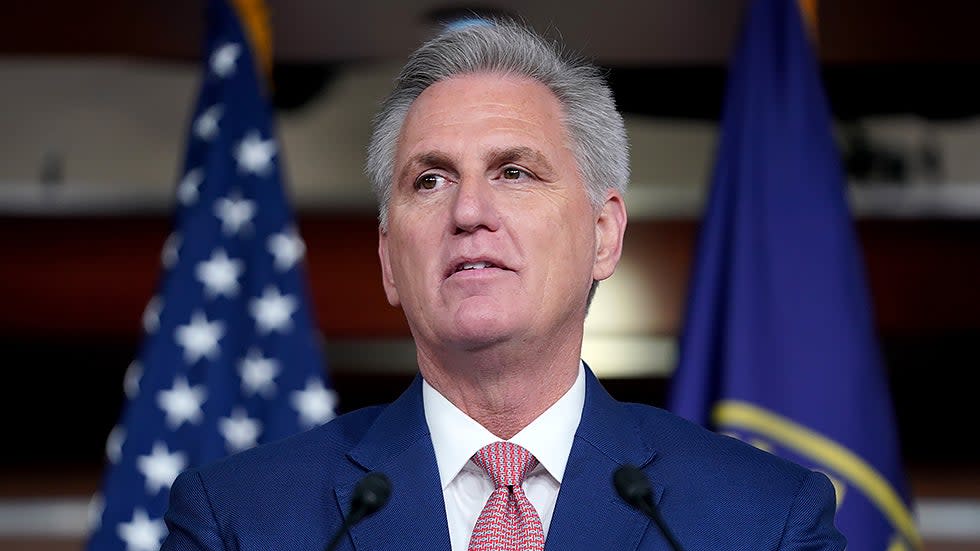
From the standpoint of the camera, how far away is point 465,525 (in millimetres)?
1524

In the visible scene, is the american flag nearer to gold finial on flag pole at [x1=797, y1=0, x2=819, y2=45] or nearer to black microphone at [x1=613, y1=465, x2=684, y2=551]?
gold finial on flag pole at [x1=797, y1=0, x2=819, y2=45]

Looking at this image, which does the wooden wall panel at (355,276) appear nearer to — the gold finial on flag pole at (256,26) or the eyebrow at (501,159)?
the gold finial on flag pole at (256,26)

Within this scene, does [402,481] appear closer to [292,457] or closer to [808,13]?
[292,457]

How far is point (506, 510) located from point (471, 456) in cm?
11

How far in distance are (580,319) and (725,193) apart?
1286 mm

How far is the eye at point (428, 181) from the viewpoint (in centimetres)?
161

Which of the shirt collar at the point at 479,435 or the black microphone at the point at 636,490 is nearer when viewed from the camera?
the black microphone at the point at 636,490

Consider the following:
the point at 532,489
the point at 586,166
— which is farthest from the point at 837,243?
the point at 532,489

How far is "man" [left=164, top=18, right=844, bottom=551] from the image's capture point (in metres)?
1.49

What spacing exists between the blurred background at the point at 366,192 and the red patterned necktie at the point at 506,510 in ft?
7.50

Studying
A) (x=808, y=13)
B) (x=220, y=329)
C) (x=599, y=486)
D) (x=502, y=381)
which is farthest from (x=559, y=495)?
(x=808, y=13)

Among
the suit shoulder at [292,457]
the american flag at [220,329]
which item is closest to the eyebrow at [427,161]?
the suit shoulder at [292,457]

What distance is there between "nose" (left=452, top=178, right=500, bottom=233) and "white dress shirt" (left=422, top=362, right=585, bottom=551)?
246 millimetres

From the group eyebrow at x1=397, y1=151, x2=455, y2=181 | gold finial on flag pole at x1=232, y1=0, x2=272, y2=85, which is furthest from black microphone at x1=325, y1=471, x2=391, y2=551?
gold finial on flag pole at x1=232, y1=0, x2=272, y2=85
